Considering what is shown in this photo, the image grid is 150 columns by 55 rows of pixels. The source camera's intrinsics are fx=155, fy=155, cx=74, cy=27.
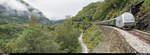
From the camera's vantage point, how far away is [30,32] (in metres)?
9.87

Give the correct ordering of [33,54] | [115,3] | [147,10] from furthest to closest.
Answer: [115,3] → [147,10] → [33,54]

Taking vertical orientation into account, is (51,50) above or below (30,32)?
below

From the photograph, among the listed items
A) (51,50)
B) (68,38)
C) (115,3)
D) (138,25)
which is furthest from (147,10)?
(115,3)

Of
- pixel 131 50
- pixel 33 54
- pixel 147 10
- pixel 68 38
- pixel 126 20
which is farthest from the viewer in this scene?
pixel 147 10

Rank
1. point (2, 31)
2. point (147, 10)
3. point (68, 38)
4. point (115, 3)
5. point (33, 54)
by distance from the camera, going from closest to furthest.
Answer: point (33, 54)
point (68, 38)
point (147, 10)
point (115, 3)
point (2, 31)

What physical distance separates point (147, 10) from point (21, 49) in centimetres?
2450

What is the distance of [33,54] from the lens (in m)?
9.64

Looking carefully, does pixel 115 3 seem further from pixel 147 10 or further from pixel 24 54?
pixel 24 54

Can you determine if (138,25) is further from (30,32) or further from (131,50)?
(30,32)

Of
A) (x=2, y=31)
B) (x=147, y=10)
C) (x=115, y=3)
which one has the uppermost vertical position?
(x=115, y=3)

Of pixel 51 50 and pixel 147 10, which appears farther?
pixel 147 10

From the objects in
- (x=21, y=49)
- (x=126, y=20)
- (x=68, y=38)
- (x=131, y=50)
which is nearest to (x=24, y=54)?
(x=21, y=49)

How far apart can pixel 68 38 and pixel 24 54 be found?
5708 mm

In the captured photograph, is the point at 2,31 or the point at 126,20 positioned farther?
the point at 2,31
